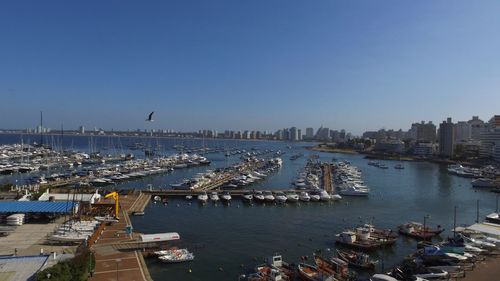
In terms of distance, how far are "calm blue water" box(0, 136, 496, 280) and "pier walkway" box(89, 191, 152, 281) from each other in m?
0.89

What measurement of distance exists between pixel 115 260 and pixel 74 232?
3927 mm

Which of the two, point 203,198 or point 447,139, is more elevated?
point 447,139

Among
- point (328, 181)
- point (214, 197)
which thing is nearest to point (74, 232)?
point (214, 197)

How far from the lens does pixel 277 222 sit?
26.3 m

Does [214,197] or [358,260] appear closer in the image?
[358,260]

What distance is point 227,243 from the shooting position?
68.6 feet

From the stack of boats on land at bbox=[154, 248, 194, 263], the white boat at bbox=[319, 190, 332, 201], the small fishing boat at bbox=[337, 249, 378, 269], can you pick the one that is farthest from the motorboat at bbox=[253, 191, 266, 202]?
the stack of boats on land at bbox=[154, 248, 194, 263]

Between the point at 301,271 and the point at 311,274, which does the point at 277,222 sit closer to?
the point at 301,271

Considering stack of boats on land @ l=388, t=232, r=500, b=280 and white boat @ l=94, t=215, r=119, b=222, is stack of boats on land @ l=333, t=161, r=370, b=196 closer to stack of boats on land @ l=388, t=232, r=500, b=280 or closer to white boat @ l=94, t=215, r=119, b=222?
stack of boats on land @ l=388, t=232, r=500, b=280

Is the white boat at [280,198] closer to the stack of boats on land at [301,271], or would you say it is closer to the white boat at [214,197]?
the white boat at [214,197]

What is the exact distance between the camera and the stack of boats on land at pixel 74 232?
18156 mm

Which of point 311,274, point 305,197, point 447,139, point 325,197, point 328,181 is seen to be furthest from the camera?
point 447,139

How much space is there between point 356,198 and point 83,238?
2496cm

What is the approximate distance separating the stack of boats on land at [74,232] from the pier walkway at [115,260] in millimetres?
612
